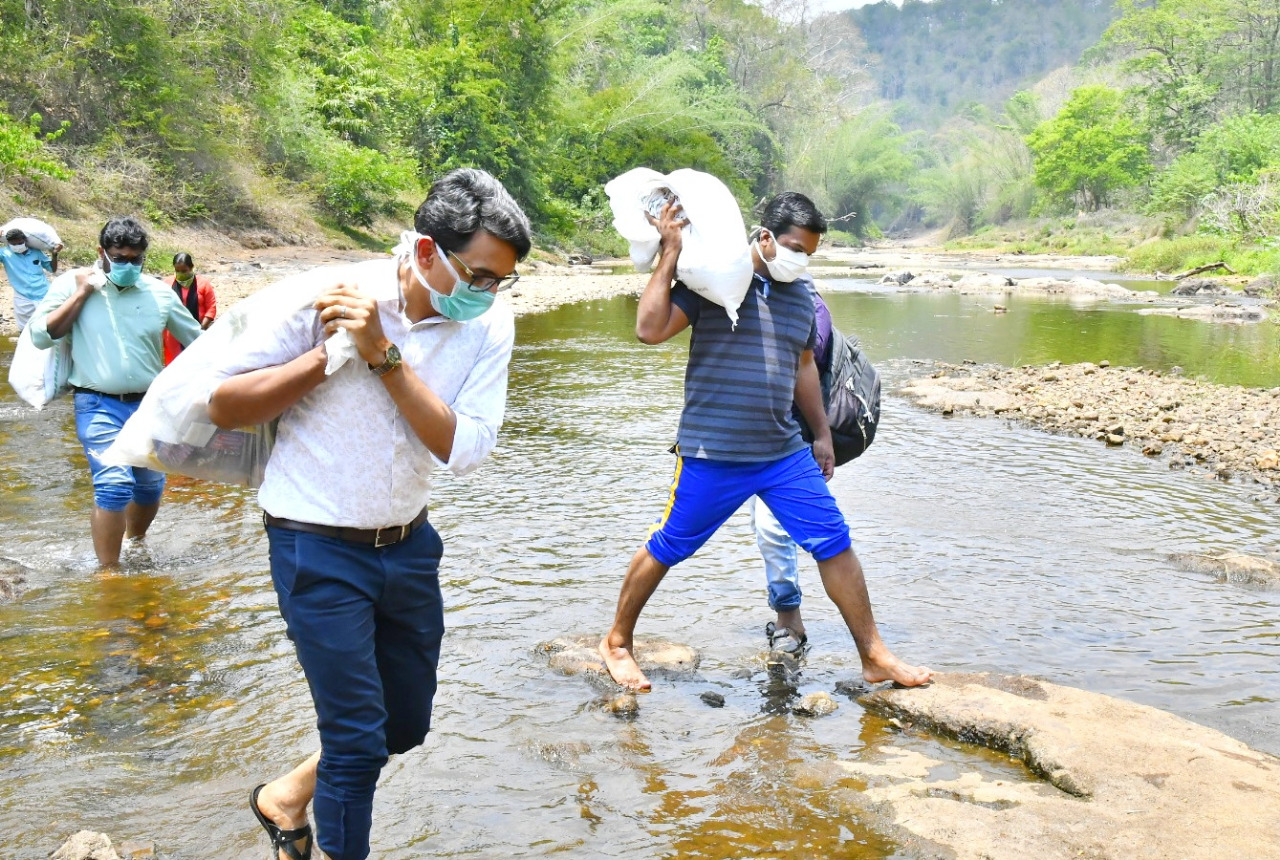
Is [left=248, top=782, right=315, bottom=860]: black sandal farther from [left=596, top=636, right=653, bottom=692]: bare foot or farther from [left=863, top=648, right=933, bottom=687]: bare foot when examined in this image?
[left=863, top=648, right=933, bottom=687]: bare foot

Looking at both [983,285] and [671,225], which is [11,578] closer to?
[671,225]

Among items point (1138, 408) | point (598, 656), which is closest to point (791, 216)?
→ point (598, 656)

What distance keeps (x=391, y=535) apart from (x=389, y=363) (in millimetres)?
436

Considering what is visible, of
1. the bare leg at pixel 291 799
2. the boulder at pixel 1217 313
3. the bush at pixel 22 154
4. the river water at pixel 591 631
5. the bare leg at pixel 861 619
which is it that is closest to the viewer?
the bare leg at pixel 291 799

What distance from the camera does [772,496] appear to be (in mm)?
4238

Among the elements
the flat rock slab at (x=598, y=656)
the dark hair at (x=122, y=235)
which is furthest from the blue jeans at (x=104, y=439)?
the flat rock slab at (x=598, y=656)

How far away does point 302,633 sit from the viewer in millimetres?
2570

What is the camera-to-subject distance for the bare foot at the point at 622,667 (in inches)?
175

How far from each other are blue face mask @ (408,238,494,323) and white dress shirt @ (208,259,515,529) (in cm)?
6

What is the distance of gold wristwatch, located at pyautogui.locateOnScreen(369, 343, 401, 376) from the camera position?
2.44m

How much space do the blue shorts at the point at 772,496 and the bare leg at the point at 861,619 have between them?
67mm

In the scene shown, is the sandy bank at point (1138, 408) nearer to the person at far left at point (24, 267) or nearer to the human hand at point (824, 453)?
the human hand at point (824, 453)

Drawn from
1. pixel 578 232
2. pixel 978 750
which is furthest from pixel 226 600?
pixel 578 232

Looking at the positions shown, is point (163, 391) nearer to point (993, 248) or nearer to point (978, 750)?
point (978, 750)
